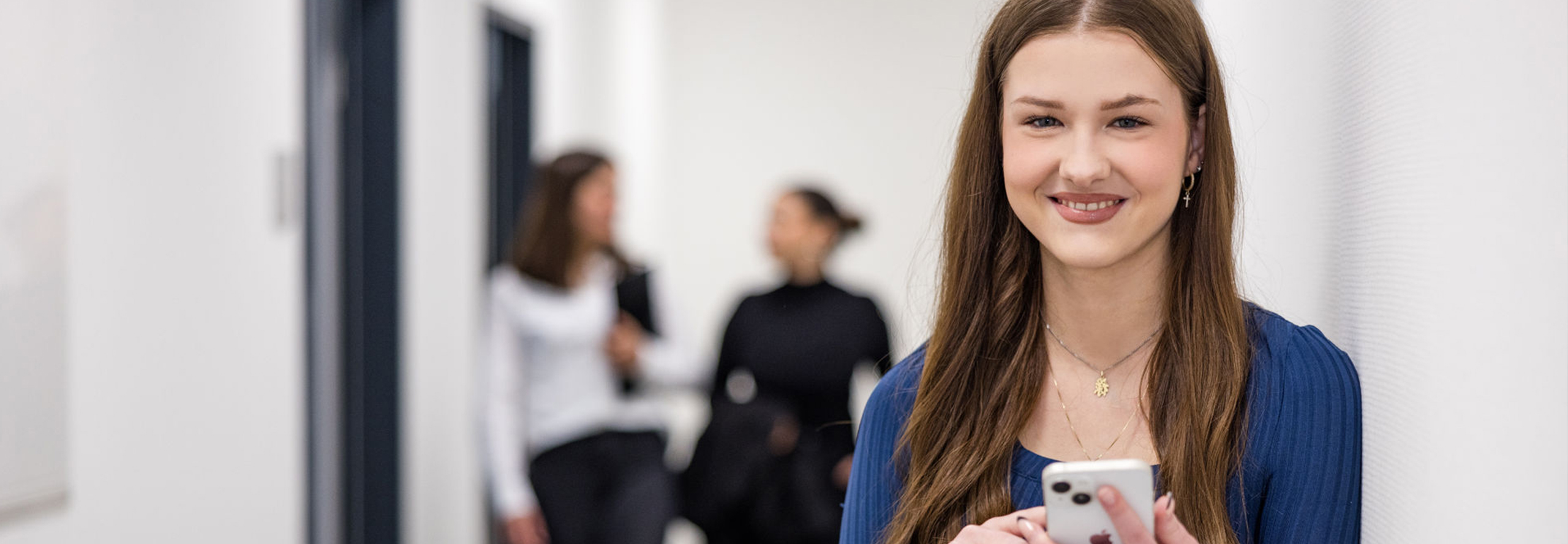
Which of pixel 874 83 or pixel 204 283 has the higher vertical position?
pixel 874 83

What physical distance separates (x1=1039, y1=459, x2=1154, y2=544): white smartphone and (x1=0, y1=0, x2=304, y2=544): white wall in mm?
1843

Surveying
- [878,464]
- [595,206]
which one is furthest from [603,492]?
[878,464]

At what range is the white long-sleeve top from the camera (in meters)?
3.42

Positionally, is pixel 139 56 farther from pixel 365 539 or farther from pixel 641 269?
pixel 365 539

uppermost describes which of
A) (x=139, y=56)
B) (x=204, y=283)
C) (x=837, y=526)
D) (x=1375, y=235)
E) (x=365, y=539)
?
(x=139, y=56)

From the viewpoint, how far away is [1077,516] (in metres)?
1.02

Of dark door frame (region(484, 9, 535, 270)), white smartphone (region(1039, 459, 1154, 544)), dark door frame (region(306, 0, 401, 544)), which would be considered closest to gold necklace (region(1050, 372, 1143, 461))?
white smartphone (region(1039, 459, 1154, 544))

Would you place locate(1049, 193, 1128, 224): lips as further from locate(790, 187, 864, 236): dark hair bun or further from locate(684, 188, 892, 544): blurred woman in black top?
locate(790, 187, 864, 236): dark hair bun

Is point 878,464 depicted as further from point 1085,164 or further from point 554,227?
point 554,227

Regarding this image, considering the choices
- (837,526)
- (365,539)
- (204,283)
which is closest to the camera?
(204,283)

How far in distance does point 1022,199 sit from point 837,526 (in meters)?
2.18

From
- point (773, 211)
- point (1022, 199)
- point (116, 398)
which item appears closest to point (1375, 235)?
point (1022, 199)

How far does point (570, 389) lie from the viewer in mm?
3463

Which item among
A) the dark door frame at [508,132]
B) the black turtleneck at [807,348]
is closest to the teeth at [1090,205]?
the black turtleneck at [807,348]
